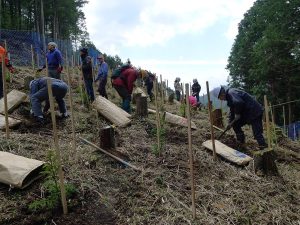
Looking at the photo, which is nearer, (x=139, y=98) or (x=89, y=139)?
(x=89, y=139)

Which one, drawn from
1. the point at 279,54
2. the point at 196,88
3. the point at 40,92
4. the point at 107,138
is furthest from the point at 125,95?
Answer: the point at 279,54

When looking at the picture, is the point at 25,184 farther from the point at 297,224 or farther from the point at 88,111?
the point at 88,111

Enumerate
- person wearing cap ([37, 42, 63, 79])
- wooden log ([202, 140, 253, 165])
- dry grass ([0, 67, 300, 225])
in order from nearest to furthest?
1. dry grass ([0, 67, 300, 225])
2. wooden log ([202, 140, 253, 165])
3. person wearing cap ([37, 42, 63, 79])

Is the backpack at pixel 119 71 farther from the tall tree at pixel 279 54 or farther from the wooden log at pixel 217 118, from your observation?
the tall tree at pixel 279 54

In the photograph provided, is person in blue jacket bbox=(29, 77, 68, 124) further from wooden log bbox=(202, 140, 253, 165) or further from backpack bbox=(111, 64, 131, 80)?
wooden log bbox=(202, 140, 253, 165)

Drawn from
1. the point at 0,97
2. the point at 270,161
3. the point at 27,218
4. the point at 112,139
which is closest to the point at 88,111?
the point at 0,97

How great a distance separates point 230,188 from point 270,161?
1.06 meters

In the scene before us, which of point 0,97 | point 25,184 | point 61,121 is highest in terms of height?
point 0,97

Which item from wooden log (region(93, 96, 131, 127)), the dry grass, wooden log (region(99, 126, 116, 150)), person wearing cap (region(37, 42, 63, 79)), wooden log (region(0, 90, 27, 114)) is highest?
person wearing cap (region(37, 42, 63, 79))

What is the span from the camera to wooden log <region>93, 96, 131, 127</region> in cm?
735

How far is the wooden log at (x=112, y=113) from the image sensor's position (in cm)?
735

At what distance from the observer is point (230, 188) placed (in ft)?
15.7

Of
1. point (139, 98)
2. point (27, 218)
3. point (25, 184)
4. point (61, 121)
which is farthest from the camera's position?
point (139, 98)

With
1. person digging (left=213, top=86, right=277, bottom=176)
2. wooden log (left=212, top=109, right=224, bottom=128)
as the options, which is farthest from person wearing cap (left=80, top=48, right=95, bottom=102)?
person digging (left=213, top=86, right=277, bottom=176)
